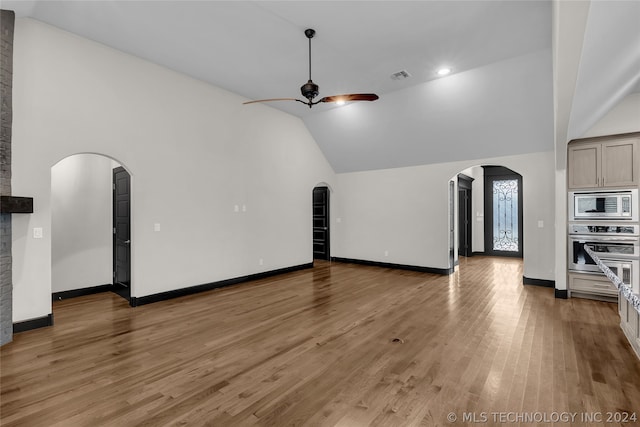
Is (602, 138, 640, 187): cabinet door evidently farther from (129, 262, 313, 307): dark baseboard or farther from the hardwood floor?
(129, 262, 313, 307): dark baseboard

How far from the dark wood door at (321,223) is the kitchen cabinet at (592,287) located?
214 inches

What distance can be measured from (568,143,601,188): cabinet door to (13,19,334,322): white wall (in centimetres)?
518

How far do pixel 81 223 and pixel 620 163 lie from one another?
28.6ft

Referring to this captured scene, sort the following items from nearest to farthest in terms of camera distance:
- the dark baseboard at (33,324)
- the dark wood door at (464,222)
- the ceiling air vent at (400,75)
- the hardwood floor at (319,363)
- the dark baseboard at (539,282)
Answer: the hardwood floor at (319,363)
the dark baseboard at (33,324)
the ceiling air vent at (400,75)
the dark baseboard at (539,282)
the dark wood door at (464,222)

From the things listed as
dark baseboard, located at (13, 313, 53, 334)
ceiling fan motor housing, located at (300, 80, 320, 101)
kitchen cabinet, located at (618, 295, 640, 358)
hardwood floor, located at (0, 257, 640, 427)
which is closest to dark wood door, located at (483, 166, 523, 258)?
hardwood floor, located at (0, 257, 640, 427)

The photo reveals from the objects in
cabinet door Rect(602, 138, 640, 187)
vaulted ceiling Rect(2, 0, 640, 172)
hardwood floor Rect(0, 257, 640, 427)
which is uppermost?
vaulted ceiling Rect(2, 0, 640, 172)

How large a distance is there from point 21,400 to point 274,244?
468 centimetres

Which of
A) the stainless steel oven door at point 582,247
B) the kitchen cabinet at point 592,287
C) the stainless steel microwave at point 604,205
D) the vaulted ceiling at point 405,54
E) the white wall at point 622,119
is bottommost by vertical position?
the kitchen cabinet at point 592,287

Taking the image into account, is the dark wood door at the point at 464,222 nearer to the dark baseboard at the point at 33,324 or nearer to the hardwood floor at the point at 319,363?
the hardwood floor at the point at 319,363

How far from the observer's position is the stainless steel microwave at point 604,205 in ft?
14.3

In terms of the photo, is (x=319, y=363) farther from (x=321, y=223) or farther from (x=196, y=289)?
(x=321, y=223)

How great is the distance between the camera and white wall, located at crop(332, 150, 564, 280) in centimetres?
569

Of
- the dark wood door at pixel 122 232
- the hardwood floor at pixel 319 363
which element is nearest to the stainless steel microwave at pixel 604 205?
the hardwood floor at pixel 319 363

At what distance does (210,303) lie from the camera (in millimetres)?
4707
